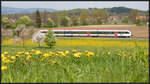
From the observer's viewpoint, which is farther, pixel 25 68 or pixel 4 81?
pixel 25 68

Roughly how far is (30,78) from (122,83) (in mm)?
923

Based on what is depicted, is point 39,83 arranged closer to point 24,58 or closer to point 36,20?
point 24,58

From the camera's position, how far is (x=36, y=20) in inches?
3418

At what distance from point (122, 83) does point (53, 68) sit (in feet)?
2.89

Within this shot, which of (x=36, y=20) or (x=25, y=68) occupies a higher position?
(x=25, y=68)

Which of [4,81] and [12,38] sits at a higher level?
[4,81]

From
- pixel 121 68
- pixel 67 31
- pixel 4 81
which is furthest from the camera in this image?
pixel 67 31

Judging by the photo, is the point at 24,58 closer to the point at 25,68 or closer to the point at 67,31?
the point at 25,68

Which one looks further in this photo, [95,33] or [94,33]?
[94,33]

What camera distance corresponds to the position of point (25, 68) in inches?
106

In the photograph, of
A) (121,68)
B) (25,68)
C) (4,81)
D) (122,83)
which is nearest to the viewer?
(122,83)

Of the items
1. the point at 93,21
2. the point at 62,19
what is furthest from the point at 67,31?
the point at 62,19

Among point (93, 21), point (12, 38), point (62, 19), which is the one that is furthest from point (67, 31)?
point (62, 19)

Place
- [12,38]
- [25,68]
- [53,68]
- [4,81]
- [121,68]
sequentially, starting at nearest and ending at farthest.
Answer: [4,81] → [121,68] → [53,68] → [25,68] → [12,38]
